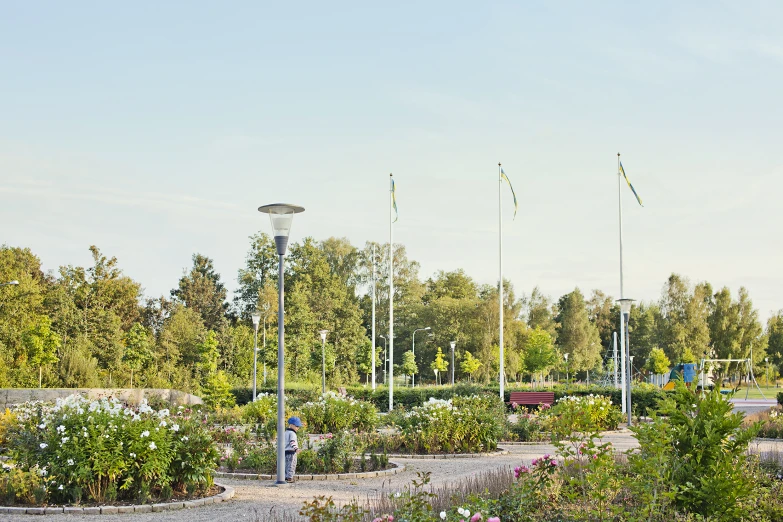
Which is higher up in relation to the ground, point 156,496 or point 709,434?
point 709,434

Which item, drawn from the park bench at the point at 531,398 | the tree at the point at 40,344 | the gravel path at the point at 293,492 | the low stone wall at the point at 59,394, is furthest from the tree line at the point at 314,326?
the gravel path at the point at 293,492

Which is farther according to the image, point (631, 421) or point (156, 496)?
point (631, 421)

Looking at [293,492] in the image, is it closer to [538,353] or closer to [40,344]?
[40,344]

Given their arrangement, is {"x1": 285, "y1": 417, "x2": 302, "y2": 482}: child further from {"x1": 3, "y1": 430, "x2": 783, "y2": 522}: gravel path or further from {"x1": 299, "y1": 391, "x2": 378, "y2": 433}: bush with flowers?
{"x1": 299, "y1": 391, "x2": 378, "y2": 433}: bush with flowers

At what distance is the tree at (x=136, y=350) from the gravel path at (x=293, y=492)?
2600 centimetres

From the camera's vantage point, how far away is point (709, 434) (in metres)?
7.35

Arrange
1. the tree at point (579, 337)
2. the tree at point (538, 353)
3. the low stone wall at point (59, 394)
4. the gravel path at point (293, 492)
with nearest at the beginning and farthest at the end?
the gravel path at point (293, 492) → the low stone wall at point (59, 394) → the tree at point (538, 353) → the tree at point (579, 337)

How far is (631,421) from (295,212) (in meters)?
16.7

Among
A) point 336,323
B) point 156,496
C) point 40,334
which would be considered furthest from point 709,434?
point 336,323

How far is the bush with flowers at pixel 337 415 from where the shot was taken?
65.2ft

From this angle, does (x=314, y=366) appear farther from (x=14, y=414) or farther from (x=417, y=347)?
(x=14, y=414)

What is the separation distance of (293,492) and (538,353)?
1879 inches

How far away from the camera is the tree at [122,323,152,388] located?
37781mm

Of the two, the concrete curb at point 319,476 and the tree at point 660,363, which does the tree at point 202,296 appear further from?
the concrete curb at point 319,476
